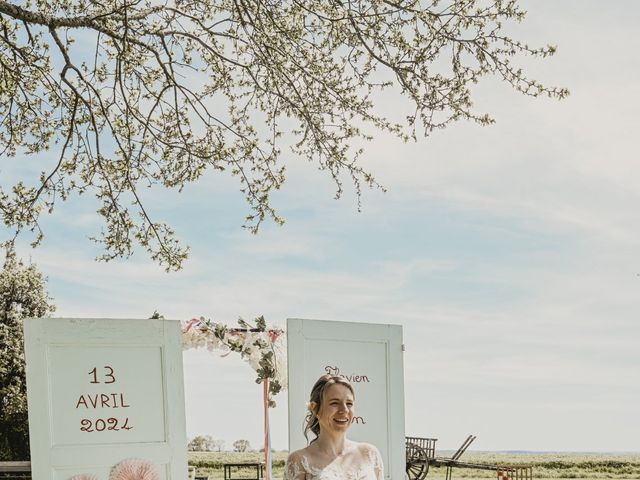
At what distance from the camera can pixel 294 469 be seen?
4574 millimetres

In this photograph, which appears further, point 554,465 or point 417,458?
point 554,465

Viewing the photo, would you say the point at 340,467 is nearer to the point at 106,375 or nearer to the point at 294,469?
the point at 294,469

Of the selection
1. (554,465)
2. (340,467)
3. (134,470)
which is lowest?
(554,465)

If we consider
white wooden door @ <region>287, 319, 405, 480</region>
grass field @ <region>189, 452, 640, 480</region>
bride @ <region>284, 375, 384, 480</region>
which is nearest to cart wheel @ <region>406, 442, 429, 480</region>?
grass field @ <region>189, 452, 640, 480</region>

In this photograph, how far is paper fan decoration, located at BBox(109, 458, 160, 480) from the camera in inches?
238

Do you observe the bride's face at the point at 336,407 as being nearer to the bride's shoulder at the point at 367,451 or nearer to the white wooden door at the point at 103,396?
the bride's shoulder at the point at 367,451

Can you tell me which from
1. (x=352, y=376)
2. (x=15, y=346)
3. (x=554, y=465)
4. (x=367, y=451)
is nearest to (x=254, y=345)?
(x=352, y=376)

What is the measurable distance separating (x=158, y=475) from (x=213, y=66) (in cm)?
540

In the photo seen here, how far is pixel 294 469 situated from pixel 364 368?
→ 261 centimetres

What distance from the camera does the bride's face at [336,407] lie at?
179 inches

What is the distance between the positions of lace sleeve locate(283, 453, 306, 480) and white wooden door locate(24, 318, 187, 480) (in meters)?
1.88

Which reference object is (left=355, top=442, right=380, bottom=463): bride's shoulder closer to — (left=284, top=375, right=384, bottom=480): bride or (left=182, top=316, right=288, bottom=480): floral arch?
(left=284, top=375, right=384, bottom=480): bride

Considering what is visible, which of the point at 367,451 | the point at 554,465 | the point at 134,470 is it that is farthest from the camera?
the point at 554,465

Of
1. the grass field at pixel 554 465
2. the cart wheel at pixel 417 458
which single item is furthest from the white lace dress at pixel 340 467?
the grass field at pixel 554 465
